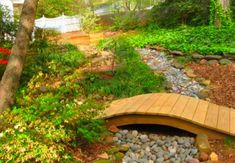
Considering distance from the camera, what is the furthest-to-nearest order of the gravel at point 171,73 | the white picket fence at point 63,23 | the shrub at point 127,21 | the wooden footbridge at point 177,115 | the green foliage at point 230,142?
1. the white picket fence at point 63,23
2. the shrub at point 127,21
3. the gravel at point 171,73
4. the wooden footbridge at point 177,115
5. the green foliage at point 230,142

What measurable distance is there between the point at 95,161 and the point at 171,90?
10.9 ft

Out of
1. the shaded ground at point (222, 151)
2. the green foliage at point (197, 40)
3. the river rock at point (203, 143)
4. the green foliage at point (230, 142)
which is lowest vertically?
the shaded ground at point (222, 151)

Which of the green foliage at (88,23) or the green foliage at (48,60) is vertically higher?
the green foliage at (88,23)

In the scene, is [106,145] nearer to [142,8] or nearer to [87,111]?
[87,111]

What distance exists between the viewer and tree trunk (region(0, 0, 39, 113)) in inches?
224

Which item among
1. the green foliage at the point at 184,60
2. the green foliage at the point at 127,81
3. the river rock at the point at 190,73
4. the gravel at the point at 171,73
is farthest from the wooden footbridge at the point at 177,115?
the green foliage at the point at 184,60

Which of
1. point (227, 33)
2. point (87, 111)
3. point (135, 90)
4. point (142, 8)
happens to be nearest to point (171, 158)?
point (87, 111)

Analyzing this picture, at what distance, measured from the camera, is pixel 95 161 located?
167 inches

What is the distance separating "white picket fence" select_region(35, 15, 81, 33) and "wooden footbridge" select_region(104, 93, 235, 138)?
1156cm

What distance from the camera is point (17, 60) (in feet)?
19.7

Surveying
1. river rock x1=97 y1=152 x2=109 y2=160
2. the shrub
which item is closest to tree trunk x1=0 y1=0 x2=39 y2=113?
river rock x1=97 y1=152 x2=109 y2=160

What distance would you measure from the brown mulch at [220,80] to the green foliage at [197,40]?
719 millimetres

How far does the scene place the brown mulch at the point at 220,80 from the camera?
22.0 ft

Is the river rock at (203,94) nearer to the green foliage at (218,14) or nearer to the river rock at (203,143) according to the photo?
the river rock at (203,143)
